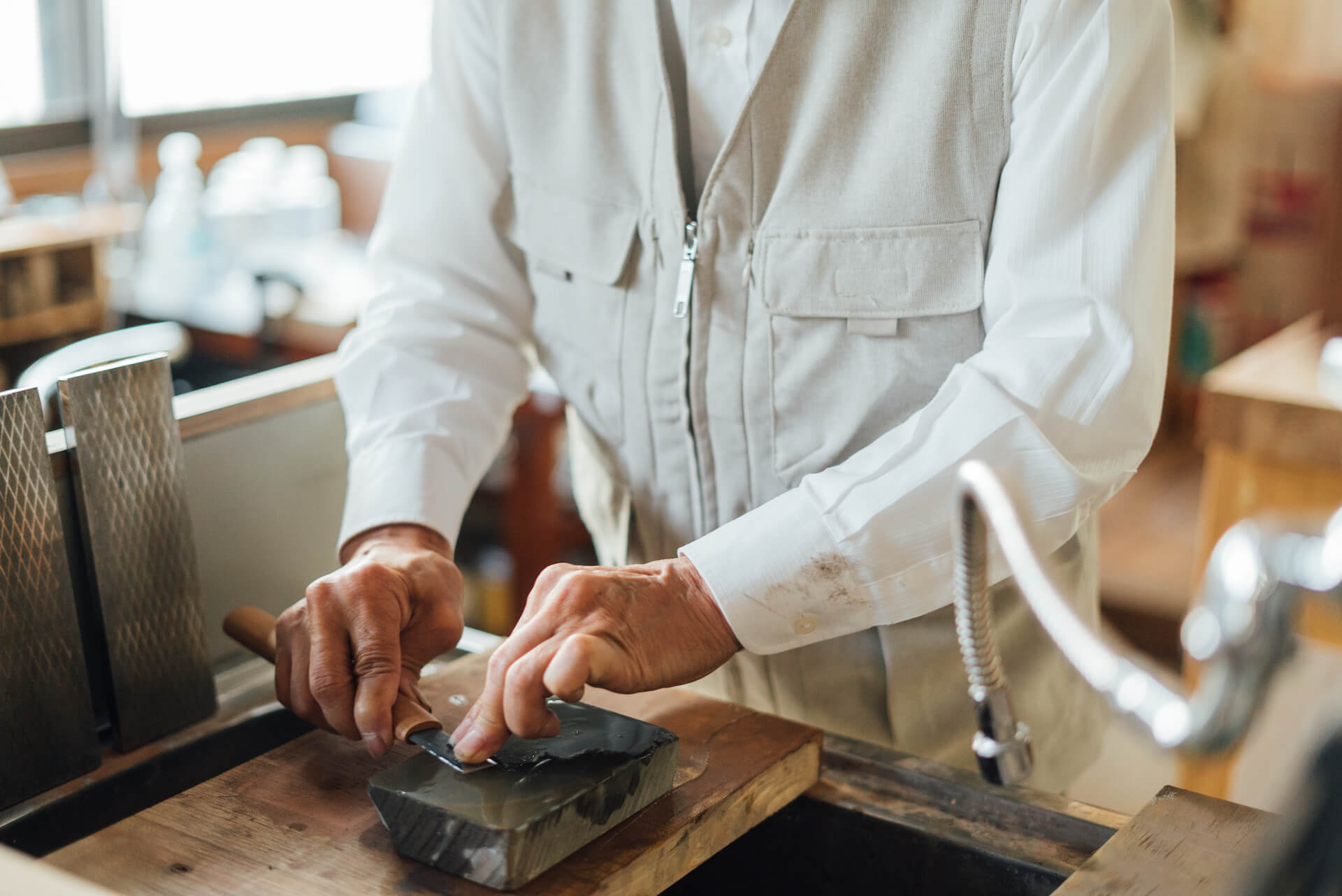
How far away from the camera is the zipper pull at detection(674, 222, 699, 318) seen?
38.1 inches

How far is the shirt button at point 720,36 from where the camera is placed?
3.14 ft

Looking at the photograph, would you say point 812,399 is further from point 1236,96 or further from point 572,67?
point 1236,96

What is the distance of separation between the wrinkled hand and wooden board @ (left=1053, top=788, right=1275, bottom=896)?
27cm

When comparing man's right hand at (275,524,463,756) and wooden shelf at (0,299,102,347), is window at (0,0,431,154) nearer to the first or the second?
wooden shelf at (0,299,102,347)

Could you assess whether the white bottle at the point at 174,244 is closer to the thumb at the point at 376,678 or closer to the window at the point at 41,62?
the window at the point at 41,62

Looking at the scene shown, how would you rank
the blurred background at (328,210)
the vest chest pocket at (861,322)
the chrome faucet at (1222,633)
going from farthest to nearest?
1. the blurred background at (328,210)
2. the vest chest pocket at (861,322)
3. the chrome faucet at (1222,633)

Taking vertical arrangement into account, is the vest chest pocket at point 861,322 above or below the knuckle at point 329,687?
above

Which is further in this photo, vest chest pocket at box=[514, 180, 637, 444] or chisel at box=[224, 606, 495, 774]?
vest chest pocket at box=[514, 180, 637, 444]

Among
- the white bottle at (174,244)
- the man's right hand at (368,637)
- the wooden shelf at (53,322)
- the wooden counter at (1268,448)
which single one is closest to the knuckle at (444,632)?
the man's right hand at (368,637)

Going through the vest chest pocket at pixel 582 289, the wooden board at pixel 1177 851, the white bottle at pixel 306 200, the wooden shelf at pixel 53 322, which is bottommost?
the wooden shelf at pixel 53 322

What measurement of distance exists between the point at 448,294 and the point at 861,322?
0.39m

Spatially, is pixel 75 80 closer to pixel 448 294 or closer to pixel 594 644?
pixel 448 294

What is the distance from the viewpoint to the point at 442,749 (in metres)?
0.75

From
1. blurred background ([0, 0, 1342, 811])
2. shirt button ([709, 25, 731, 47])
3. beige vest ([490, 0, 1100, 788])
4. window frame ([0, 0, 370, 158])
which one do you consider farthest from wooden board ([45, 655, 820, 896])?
window frame ([0, 0, 370, 158])
